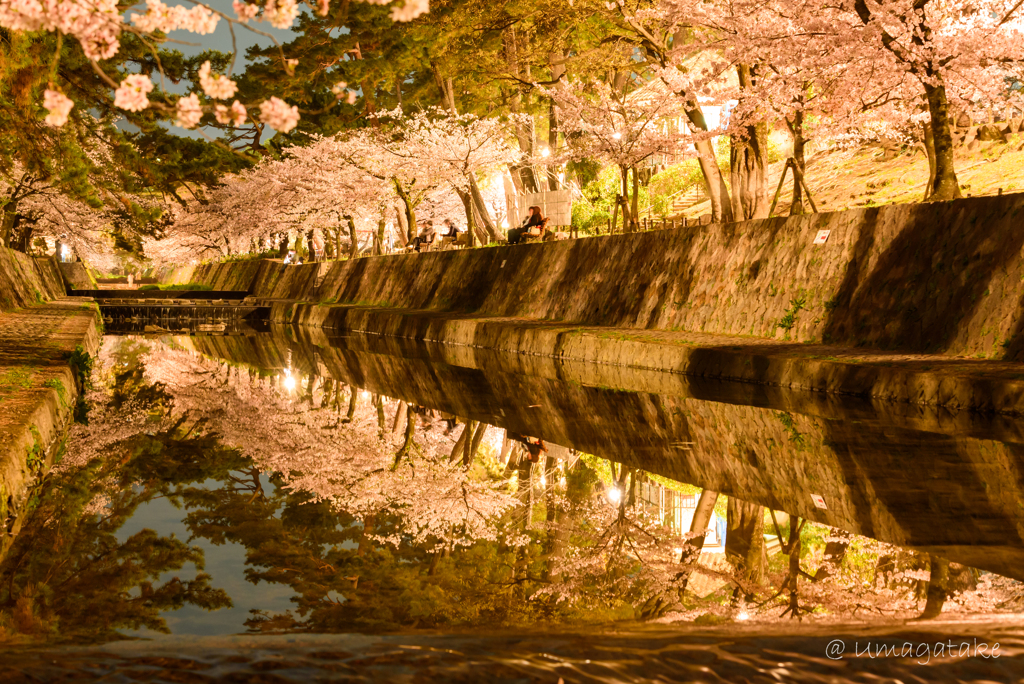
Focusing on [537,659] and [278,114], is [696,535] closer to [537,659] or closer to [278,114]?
[537,659]

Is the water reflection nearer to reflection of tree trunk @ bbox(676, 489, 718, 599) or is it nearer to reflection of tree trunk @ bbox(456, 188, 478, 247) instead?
reflection of tree trunk @ bbox(676, 489, 718, 599)

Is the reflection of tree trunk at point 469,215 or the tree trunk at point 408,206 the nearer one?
the reflection of tree trunk at point 469,215

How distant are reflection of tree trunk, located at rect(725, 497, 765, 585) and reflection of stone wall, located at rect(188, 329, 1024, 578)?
21 cm

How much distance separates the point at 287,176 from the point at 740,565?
3729 cm

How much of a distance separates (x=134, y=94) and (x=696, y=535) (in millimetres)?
3327

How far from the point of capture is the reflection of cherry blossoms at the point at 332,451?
14.5 feet

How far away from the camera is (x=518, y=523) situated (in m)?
4.18

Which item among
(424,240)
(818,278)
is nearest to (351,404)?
(818,278)

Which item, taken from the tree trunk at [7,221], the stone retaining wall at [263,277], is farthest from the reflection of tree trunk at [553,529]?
the tree trunk at [7,221]

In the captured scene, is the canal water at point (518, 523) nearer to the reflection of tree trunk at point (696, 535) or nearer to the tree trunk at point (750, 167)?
the reflection of tree trunk at point (696, 535)

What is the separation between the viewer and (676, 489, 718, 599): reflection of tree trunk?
328cm

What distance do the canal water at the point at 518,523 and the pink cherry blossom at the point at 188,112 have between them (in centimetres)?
185

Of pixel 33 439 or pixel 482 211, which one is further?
pixel 482 211

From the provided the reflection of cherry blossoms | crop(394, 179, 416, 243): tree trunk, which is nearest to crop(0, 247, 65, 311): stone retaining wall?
the reflection of cherry blossoms
